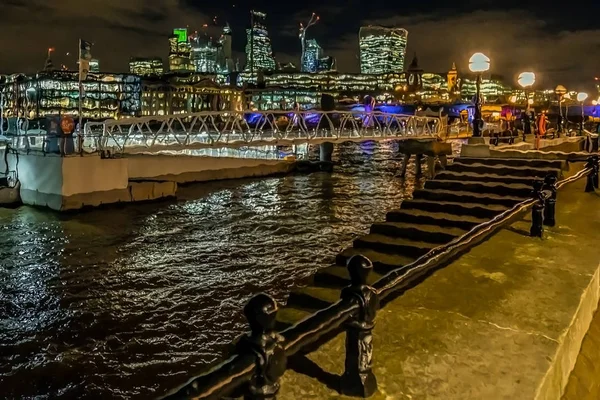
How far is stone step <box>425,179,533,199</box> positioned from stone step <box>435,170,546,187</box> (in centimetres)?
42

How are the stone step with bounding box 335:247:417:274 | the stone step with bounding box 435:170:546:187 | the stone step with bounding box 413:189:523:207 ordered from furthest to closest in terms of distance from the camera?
the stone step with bounding box 435:170:546:187 < the stone step with bounding box 413:189:523:207 < the stone step with bounding box 335:247:417:274

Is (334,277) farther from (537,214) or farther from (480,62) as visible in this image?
(480,62)

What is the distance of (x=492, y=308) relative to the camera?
211 inches

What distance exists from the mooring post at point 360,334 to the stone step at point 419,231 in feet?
26.1

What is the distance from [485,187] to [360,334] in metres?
12.2

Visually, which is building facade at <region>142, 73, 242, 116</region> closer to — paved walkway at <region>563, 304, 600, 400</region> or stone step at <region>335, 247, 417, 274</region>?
stone step at <region>335, 247, 417, 274</region>

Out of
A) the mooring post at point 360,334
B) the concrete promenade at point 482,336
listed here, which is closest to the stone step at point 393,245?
the concrete promenade at point 482,336

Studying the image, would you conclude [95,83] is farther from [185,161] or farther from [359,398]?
[359,398]

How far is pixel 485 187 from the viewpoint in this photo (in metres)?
14.5

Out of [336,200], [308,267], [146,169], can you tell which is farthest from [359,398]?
[146,169]

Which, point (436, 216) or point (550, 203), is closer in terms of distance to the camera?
point (550, 203)

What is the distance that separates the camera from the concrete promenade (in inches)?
147

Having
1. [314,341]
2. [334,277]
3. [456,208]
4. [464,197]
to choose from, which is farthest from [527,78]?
[314,341]

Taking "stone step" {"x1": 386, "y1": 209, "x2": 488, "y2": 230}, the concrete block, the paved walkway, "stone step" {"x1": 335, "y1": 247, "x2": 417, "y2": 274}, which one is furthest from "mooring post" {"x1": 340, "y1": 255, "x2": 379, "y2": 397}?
the concrete block
